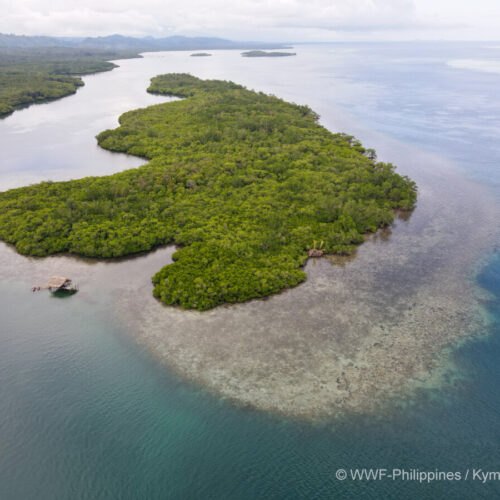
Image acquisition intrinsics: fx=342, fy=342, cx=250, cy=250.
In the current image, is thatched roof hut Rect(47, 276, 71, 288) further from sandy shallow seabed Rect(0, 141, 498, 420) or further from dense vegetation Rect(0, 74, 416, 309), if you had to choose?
dense vegetation Rect(0, 74, 416, 309)

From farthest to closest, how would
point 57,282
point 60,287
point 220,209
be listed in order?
point 220,209
point 57,282
point 60,287

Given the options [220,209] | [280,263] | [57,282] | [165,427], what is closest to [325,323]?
[280,263]

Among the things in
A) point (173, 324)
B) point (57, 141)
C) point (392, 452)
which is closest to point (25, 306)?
point (173, 324)

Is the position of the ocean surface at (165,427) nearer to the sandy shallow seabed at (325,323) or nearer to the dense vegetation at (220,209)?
the sandy shallow seabed at (325,323)

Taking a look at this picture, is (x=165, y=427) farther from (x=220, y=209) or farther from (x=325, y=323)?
(x=220, y=209)

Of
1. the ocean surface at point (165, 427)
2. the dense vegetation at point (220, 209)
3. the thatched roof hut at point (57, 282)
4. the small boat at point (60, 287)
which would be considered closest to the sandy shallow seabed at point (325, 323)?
the ocean surface at point (165, 427)

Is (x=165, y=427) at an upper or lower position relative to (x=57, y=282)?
lower

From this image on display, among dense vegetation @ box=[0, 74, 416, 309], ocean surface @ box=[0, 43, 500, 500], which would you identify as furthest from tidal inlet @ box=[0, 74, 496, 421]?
ocean surface @ box=[0, 43, 500, 500]
